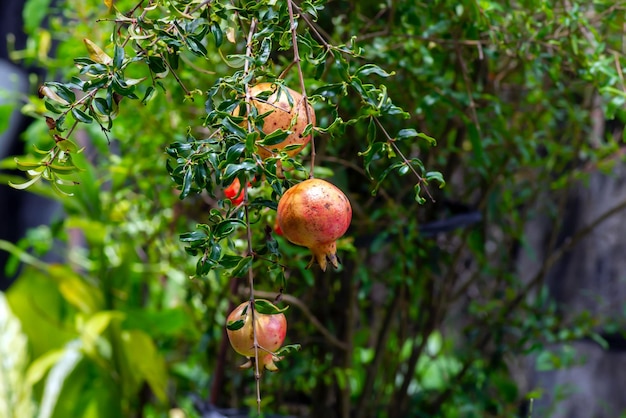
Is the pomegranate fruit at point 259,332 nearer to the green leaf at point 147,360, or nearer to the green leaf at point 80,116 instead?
the green leaf at point 80,116

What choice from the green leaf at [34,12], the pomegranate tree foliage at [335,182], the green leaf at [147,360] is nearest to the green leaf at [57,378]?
the pomegranate tree foliage at [335,182]

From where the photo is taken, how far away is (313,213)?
0.40 m

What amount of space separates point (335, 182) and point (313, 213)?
0.46m

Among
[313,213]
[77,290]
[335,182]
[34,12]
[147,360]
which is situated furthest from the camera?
[77,290]

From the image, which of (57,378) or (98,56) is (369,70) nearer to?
(98,56)

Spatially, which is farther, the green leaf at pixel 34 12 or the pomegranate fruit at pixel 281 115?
the green leaf at pixel 34 12

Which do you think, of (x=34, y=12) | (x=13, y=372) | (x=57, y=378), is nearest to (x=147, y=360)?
(x=57, y=378)

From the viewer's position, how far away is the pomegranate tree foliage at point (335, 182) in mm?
459

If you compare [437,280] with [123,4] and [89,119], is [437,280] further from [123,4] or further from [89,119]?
[89,119]

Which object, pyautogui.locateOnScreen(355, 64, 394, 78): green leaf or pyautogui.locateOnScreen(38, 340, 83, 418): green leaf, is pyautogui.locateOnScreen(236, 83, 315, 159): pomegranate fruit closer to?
pyautogui.locateOnScreen(355, 64, 394, 78): green leaf

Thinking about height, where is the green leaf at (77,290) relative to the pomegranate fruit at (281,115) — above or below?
below

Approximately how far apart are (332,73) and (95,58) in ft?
1.40

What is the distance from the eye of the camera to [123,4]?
1189mm

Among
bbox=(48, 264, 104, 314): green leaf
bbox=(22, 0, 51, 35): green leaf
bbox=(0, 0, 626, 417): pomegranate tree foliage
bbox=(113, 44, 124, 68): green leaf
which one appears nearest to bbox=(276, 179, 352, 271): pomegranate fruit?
bbox=(0, 0, 626, 417): pomegranate tree foliage
